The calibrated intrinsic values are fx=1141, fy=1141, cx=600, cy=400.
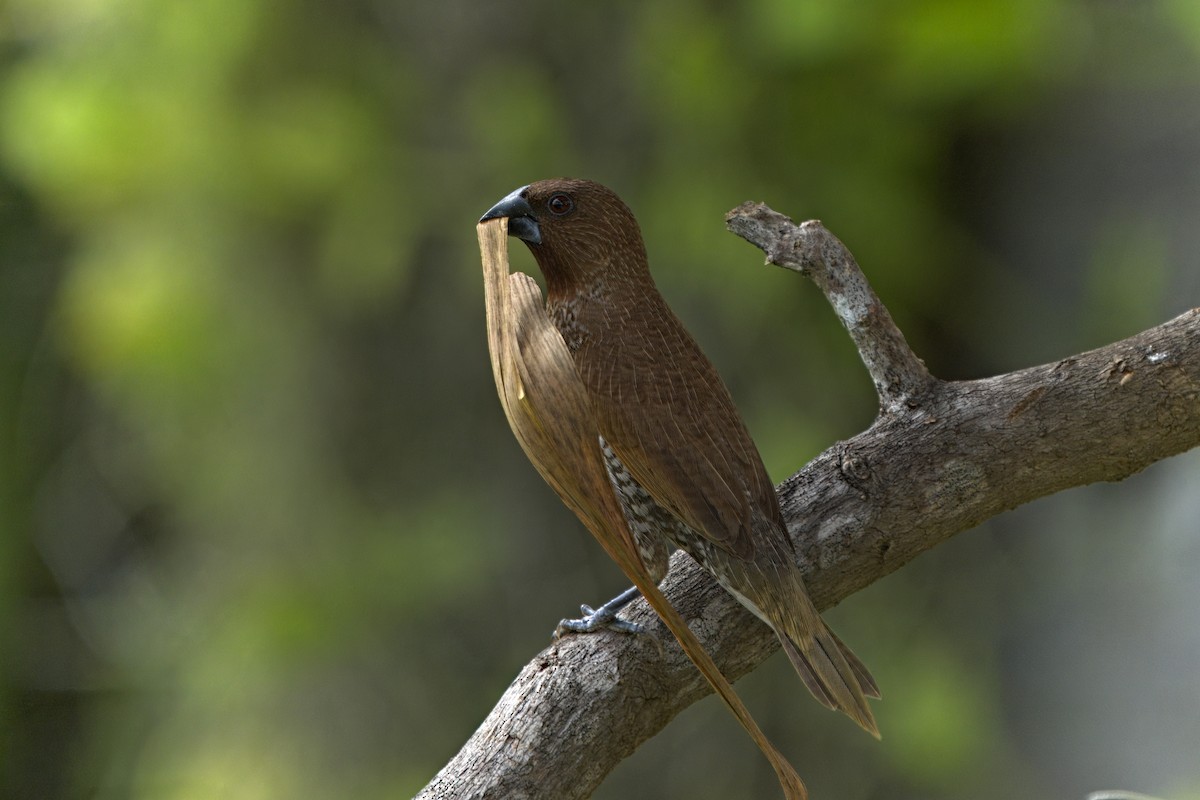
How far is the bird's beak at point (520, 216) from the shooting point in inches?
32.6

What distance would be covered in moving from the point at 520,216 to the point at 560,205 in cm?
3

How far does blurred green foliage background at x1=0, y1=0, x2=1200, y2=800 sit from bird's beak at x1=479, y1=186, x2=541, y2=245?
100 centimetres

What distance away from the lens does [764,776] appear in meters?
1.96

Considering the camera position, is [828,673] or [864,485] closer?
[828,673]

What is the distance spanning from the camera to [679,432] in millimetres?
810

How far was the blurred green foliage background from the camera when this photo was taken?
6.05 feet

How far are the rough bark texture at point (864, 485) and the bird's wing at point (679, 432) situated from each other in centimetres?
20

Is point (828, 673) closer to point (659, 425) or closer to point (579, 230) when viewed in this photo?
point (659, 425)

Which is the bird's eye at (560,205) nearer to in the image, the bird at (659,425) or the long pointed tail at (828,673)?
the bird at (659,425)

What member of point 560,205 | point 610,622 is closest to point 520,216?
point 560,205

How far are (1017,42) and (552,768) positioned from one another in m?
1.37

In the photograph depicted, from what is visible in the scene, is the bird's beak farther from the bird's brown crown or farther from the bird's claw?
the bird's claw

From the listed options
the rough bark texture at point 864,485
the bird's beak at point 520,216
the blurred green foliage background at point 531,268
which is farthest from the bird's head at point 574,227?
the blurred green foliage background at point 531,268

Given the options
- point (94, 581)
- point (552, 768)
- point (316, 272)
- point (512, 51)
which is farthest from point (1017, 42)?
point (94, 581)
